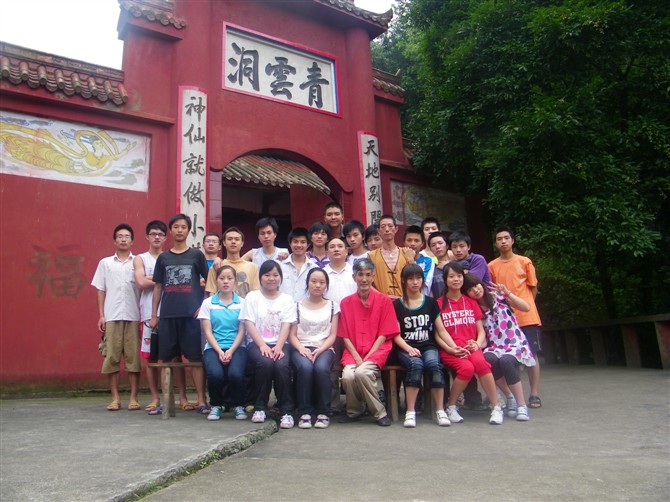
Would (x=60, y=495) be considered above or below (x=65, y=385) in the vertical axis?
below

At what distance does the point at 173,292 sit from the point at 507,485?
314 cm

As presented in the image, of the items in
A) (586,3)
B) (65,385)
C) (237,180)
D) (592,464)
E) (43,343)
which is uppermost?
(586,3)

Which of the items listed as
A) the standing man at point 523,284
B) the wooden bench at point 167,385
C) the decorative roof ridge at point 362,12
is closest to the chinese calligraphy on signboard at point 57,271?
the wooden bench at point 167,385

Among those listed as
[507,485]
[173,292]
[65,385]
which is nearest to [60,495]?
[507,485]

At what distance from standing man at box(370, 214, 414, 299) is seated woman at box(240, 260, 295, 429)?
2.90ft

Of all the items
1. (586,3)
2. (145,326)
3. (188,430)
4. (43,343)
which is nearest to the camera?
(188,430)

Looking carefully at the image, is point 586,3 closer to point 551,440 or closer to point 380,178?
point 380,178

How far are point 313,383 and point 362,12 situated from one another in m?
7.23

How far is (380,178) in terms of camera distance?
939 centimetres

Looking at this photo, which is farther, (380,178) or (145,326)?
(380,178)

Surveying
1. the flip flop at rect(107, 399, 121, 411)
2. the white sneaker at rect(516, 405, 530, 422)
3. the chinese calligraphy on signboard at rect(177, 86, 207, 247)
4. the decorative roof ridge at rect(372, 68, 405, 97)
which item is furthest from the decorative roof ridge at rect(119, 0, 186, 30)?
the white sneaker at rect(516, 405, 530, 422)

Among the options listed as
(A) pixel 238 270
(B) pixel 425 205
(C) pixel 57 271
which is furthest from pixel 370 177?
(C) pixel 57 271

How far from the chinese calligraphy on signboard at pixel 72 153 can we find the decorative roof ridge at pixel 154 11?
166 cm

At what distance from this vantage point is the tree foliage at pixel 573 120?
22.9 feet
